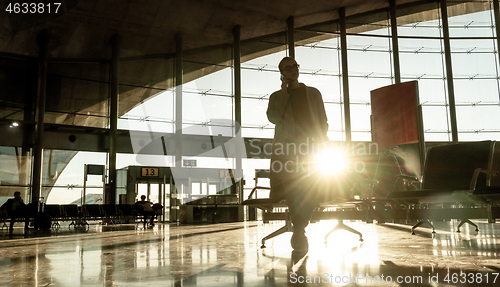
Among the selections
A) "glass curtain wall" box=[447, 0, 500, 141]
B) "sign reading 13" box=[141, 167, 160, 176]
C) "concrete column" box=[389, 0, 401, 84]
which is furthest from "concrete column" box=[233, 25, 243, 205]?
"glass curtain wall" box=[447, 0, 500, 141]

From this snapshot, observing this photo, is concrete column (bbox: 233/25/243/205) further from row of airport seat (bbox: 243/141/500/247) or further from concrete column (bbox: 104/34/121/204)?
row of airport seat (bbox: 243/141/500/247)

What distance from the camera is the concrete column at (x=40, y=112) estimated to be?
588 inches

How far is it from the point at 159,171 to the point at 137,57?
5.30 metres

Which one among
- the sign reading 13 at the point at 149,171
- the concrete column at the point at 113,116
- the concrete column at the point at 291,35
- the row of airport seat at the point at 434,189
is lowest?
the row of airport seat at the point at 434,189

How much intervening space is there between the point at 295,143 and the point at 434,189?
1.58m

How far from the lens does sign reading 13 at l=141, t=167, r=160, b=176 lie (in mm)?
16438

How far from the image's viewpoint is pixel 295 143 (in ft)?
10.1

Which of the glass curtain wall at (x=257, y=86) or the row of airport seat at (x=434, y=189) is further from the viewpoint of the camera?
the glass curtain wall at (x=257, y=86)

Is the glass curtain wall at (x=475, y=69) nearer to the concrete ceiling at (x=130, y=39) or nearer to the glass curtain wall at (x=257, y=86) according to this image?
the concrete ceiling at (x=130, y=39)

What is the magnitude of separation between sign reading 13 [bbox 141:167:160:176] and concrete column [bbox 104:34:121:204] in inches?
45.1

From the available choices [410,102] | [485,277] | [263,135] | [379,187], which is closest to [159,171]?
[263,135]

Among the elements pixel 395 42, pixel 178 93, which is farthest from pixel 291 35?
pixel 178 93

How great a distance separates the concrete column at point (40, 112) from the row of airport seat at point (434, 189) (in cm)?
1280

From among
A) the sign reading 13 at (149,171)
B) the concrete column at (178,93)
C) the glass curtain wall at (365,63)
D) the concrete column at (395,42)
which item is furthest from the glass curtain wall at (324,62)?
the sign reading 13 at (149,171)
